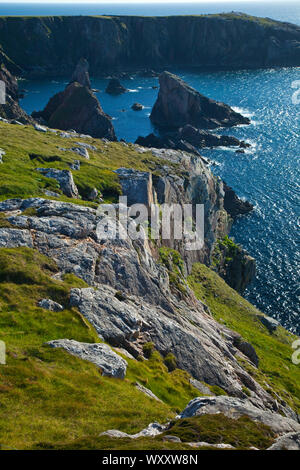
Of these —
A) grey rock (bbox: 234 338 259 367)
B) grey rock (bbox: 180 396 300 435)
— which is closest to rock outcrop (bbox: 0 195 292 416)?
grey rock (bbox: 234 338 259 367)

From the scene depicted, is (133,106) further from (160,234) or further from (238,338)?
(238,338)

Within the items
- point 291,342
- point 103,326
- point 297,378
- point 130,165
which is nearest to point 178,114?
point 130,165

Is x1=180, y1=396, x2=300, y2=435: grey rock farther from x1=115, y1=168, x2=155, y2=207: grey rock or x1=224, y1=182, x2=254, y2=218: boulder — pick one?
x1=224, y1=182, x2=254, y2=218: boulder

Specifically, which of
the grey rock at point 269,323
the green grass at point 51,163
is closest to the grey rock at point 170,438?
the green grass at point 51,163

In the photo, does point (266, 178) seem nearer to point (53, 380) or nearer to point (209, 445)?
point (53, 380)

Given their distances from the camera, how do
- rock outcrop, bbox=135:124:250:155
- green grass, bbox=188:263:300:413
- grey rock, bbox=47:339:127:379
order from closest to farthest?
grey rock, bbox=47:339:127:379
green grass, bbox=188:263:300:413
rock outcrop, bbox=135:124:250:155

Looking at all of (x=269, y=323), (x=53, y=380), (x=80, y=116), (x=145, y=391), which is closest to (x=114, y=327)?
(x=145, y=391)

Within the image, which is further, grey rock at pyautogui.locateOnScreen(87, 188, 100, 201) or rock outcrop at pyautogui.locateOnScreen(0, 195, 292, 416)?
grey rock at pyautogui.locateOnScreen(87, 188, 100, 201)
